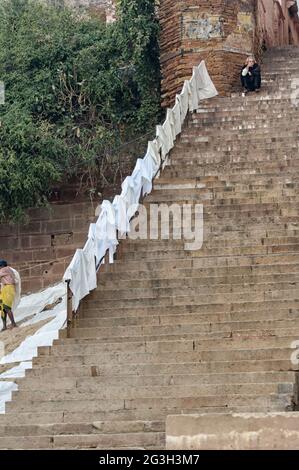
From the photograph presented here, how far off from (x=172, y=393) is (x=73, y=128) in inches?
442

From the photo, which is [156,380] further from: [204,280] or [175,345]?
[204,280]

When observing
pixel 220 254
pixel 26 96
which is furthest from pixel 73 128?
pixel 220 254

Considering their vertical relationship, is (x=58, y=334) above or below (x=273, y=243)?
below

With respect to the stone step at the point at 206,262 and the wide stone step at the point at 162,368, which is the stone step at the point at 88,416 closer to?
the wide stone step at the point at 162,368

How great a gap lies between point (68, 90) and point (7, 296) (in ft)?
23.0

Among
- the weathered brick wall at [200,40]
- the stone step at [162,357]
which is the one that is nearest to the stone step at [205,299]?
the stone step at [162,357]

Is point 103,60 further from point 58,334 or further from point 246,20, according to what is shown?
point 58,334

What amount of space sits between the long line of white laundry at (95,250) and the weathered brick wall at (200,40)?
1.79m

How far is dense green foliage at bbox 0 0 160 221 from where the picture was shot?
74.4 ft

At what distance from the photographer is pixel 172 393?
1305cm

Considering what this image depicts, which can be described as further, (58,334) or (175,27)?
(175,27)

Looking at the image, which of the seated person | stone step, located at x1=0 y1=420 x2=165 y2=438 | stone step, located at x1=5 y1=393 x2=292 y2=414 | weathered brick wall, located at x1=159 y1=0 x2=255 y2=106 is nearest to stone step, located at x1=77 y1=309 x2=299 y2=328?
stone step, located at x1=5 y1=393 x2=292 y2=414

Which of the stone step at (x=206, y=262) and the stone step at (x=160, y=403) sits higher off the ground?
the stone step at (x=206, y=262)

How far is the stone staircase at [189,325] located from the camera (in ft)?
41.8
